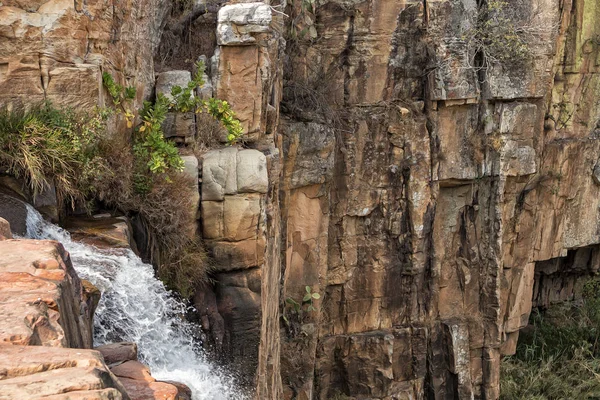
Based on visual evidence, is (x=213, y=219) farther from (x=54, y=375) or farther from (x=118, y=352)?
(x=54, y=375)

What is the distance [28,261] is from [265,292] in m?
3.69

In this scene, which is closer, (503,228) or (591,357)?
(503,228)

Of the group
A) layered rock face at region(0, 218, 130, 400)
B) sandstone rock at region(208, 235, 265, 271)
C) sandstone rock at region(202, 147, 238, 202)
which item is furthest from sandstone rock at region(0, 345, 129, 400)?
sandstone rock at region(202, 147, 238, 202)

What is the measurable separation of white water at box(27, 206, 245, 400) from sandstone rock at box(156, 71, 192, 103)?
244 cm

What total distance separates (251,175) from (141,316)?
2.03 m

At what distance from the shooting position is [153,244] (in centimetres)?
736

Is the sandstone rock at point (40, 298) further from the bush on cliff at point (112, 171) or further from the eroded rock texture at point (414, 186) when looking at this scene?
the eroded rock texture at point (414, 186)

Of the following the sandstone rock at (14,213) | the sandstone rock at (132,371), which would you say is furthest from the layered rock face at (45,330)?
the sandstone rock at (14,213)

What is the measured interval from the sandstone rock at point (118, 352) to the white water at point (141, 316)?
2.50 ft

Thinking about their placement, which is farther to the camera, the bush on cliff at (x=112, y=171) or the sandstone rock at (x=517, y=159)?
the sandstone rock at (x=517, y=159)

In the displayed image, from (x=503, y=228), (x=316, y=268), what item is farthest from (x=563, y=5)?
(x=316, y=268)

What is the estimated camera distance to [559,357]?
15.4 meters

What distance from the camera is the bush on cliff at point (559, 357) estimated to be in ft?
47.1

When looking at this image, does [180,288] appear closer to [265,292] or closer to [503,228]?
[265,292]
